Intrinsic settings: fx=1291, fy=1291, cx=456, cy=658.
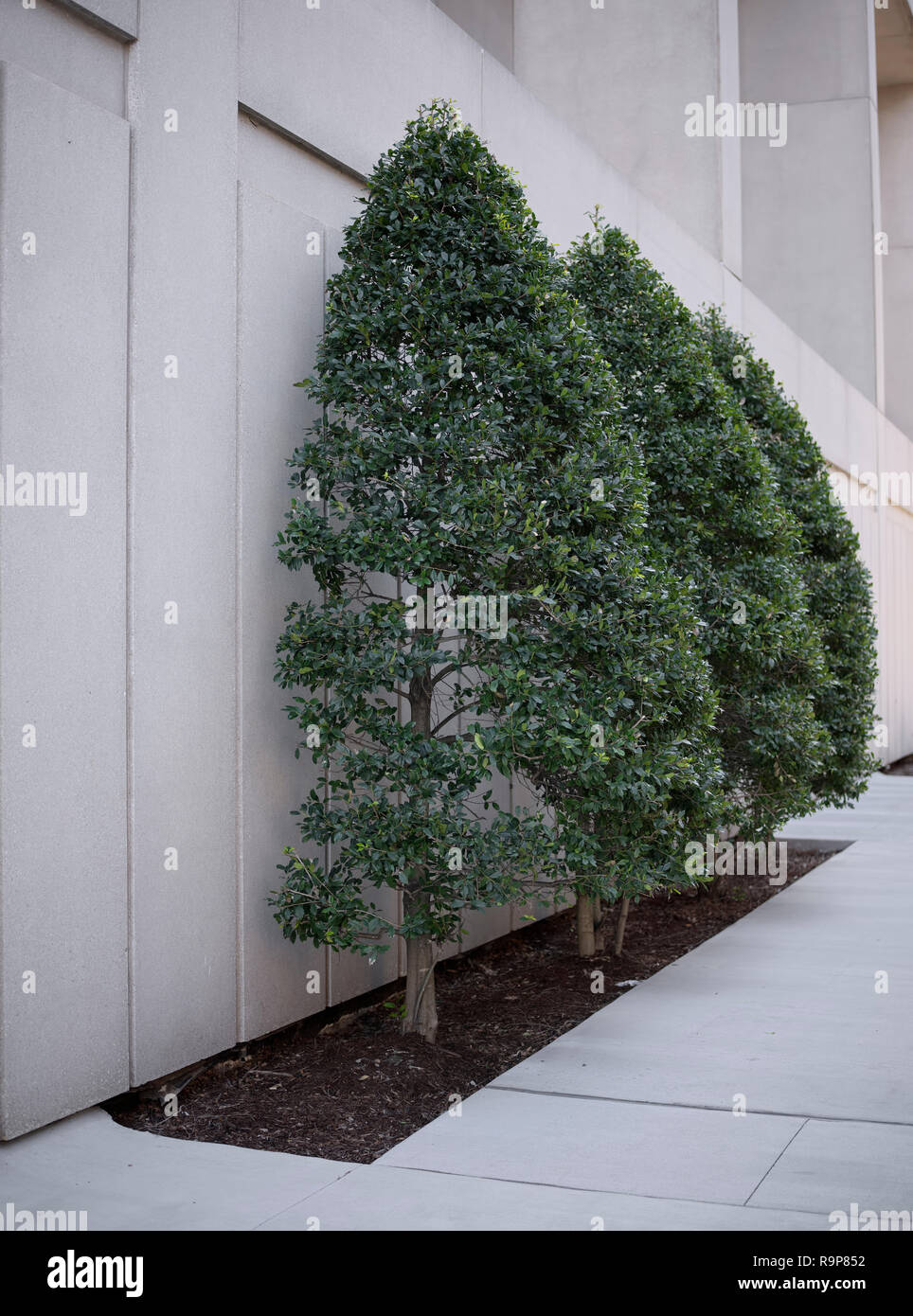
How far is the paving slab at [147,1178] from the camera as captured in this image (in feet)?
12.1

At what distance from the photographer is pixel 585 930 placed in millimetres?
7207

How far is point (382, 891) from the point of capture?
6.22m

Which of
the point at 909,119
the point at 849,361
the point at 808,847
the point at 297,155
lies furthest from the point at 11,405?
→ the point at 909,119

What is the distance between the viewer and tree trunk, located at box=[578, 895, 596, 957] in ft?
23.4

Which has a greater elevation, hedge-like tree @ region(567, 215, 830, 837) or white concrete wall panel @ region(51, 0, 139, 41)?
white concrete wall panel @ region(51, 0, 139, 41)

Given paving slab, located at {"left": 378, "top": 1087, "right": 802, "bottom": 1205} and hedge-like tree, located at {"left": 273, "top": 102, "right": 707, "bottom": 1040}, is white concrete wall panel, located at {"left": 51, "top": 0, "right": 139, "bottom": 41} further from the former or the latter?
paving slab, located at {"left": 378, "top": 1087, "right": 802, "bottom": 1205}

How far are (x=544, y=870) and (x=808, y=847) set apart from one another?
7.11 metres

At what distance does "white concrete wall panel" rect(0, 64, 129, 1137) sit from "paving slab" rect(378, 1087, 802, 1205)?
3.84 feet

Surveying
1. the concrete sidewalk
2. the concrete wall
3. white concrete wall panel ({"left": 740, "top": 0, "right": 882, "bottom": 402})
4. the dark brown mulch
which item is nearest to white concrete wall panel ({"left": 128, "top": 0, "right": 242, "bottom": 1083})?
the concrete wall

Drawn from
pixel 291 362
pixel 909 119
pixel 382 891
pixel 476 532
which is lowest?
pixel 382 891

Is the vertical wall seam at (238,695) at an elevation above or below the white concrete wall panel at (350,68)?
below

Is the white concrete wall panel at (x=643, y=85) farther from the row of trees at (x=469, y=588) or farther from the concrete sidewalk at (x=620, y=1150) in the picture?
the concrete sidewalk at (x=620, y=1150)

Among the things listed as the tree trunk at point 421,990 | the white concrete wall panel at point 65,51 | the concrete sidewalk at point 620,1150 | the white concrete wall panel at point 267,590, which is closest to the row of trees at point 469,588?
the tree trunk at point 421,990
